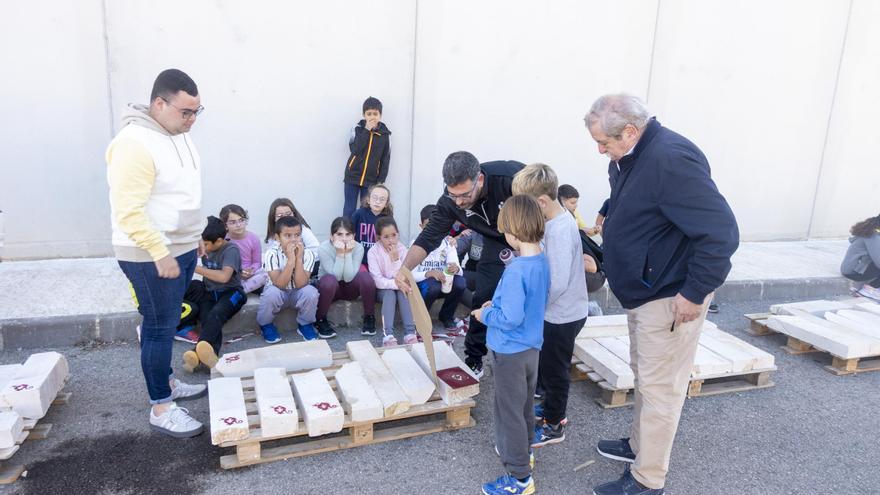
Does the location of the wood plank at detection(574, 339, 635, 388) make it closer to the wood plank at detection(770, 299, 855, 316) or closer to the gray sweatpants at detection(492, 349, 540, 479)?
the gray sweatpants at detection(492, 349, 540, 479)

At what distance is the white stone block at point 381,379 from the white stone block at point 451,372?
9.7 inches

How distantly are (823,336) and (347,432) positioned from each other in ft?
12.9

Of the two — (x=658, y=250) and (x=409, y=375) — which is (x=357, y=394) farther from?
(x=658, y=250)

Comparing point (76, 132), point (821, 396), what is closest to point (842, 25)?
point (821, 396)

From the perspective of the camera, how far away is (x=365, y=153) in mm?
6637

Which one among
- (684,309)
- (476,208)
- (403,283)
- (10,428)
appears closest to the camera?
(684,309)

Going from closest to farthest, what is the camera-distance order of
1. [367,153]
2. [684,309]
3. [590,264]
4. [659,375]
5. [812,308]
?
[684,309]
[659,375]
[590,264]
[812,308]
[367,153]

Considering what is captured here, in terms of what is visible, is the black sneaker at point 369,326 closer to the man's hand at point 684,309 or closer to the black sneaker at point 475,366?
the black sneaker at point 475,366

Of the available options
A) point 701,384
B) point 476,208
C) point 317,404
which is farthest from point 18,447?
point 701,384

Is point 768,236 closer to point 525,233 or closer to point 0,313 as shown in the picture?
point 525,233

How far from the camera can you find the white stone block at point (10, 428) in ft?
10.2

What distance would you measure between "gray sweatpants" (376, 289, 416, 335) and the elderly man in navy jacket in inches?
95.7

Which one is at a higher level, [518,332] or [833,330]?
[518,332]

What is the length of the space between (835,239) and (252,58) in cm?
885
